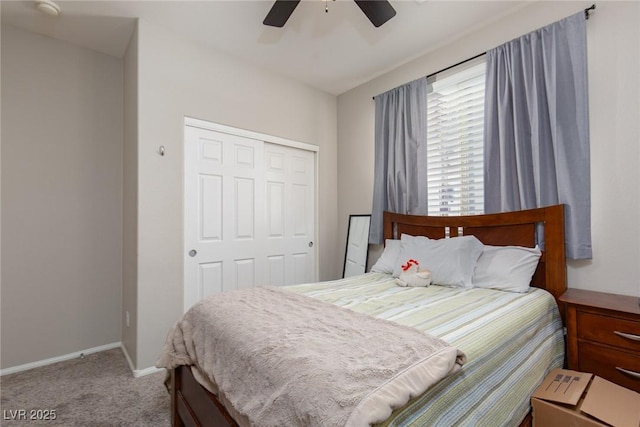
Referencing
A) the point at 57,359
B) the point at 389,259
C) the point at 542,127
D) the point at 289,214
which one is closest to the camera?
the point at 542,127

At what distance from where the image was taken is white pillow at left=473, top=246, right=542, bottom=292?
202 cm

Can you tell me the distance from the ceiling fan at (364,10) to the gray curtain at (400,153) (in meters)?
1.07

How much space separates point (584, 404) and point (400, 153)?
91.9 inches

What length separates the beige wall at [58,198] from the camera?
2.50m

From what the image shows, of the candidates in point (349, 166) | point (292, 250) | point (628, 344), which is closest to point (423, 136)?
point (349, 166)

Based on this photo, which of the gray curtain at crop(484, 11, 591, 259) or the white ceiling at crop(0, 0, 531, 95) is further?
the white ceiling at crop(0, 0, 531, 95)

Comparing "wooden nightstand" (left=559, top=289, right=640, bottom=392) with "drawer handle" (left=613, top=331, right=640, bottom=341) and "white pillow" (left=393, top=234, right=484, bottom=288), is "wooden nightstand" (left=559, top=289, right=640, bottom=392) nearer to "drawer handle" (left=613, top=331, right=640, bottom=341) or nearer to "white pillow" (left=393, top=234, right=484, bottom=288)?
"drawer handle" (left=613, top=331, right=640, bottom=341)

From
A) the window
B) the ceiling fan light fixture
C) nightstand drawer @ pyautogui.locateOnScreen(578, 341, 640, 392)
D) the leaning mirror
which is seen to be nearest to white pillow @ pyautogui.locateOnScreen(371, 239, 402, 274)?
the window

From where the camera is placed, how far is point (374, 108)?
3.53m

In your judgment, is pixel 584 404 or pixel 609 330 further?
pixel 609 330

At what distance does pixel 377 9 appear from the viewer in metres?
2.04

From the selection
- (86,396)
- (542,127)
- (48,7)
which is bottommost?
(86,396)

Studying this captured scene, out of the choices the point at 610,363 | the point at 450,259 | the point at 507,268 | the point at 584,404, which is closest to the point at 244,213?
the point at 450,259

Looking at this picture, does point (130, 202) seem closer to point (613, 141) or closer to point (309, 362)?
point (309, 362)
